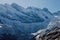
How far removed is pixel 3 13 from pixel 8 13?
162 cm

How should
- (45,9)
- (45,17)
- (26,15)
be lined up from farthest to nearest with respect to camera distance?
1. (45,9)
2. (45,17)
3. (26,15)

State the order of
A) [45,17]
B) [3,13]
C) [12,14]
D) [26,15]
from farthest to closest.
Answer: [45,17] < [26,15] < [12,14] < [3,13]

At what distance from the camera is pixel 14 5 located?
34000 mm

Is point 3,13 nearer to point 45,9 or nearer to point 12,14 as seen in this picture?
point 12,14

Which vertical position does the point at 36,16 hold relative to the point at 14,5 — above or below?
below

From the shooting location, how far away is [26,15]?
3269 cm

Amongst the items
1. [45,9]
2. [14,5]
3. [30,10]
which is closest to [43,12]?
[45,9]

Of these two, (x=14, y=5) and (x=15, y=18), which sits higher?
(x=14, y=5)

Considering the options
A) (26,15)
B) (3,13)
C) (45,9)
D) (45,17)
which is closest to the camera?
(3,13)

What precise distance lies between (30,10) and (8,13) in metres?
6.66

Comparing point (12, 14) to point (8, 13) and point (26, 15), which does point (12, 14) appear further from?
point (26, 15)

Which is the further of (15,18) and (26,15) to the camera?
(26,15)

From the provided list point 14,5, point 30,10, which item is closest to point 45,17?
point 30,10

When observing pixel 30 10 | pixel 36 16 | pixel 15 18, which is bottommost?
pixel 15 18
